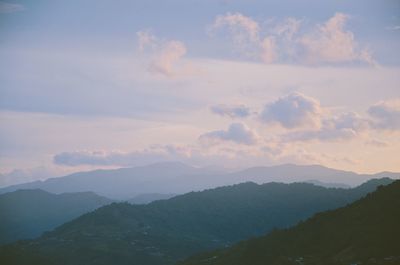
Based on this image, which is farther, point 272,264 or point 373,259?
point 272,264

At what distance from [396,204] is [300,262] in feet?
156

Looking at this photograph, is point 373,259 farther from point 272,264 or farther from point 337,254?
point 272,264

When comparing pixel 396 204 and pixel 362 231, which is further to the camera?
pixel 396 204

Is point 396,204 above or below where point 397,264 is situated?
above

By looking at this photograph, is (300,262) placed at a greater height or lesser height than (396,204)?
lesser

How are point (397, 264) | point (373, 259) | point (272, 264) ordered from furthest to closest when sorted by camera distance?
1. point (272, 264)
2. point (373, 259)
3. point (397, 264)

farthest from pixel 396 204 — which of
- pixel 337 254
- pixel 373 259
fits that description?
pixel 373 259

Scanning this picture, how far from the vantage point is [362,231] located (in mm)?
180000

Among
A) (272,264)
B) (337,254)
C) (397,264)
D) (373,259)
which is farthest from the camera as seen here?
(272,264)

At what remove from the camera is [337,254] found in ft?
565

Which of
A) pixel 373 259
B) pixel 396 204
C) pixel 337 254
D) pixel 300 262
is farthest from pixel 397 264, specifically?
pixel 396 204

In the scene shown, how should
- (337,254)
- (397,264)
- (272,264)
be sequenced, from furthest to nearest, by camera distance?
(272,264) → (337,254) → (397,264)

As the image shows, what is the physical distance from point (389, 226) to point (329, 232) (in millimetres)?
29110

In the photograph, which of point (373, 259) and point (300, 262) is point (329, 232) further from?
point (373, 259)
